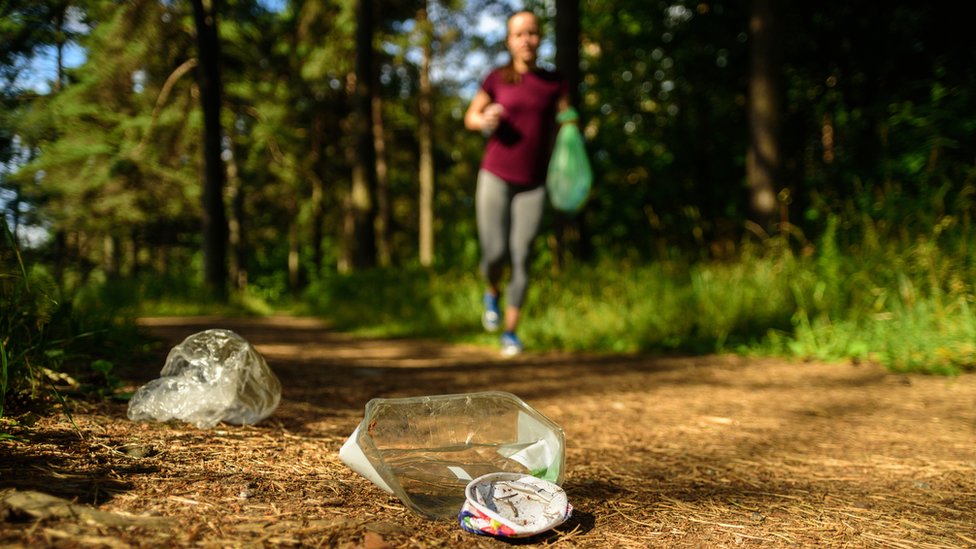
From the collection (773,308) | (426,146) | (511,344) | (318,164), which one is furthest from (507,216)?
(318,164)

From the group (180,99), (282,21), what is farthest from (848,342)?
(282,21)

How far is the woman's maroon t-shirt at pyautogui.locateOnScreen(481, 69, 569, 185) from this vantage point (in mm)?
4195

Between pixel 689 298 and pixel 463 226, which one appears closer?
pixel 689 298

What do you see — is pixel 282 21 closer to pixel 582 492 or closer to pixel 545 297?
pixel 545 297

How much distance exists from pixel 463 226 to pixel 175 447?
8692mm

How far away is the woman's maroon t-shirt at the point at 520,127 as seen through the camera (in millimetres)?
4195

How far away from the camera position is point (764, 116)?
618 cm

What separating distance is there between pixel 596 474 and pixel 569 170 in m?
2.89

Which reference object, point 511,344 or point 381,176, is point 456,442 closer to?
point 511,344

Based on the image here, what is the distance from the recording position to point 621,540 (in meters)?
1.28

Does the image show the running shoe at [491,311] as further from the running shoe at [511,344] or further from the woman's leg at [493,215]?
the woman's leg at [493,215]

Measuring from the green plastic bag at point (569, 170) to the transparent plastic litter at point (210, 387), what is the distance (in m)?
2.79

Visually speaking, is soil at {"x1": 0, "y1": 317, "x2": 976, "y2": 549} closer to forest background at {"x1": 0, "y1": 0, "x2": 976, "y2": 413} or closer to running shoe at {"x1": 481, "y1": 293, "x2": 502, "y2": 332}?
forest background at {"x1": 0, "y1": 0, "x2": 976, "y2": 413}

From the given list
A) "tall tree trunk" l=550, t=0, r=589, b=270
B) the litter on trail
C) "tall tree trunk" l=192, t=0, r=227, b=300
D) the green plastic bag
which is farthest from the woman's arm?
"tall tree trunk" l=192, t=0, r=227, b=300
